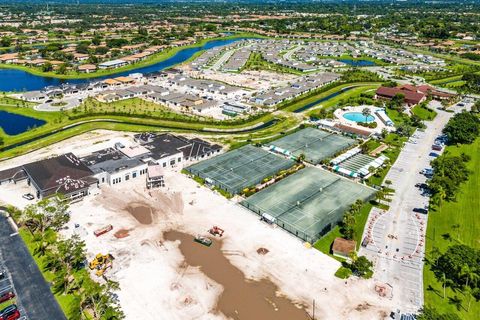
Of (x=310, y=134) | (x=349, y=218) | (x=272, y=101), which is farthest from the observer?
(x=272, y=101)

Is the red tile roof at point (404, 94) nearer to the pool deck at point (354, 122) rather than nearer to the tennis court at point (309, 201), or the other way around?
the pool deck at point (354, 122)

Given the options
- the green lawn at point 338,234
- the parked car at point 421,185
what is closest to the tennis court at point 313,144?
the parked car at point 421,185

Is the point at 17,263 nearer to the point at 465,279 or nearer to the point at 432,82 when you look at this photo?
the point at 465,279

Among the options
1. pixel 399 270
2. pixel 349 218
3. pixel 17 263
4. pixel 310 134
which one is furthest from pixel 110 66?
pixel 399 270

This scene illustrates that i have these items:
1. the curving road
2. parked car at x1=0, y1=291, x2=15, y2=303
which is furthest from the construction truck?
the curving road

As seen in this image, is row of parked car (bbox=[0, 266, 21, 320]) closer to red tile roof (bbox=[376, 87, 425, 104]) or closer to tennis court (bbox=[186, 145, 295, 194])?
tennis court (bbox=[186, 145, 295, 194])

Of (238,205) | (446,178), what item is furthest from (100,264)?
(446,178)
